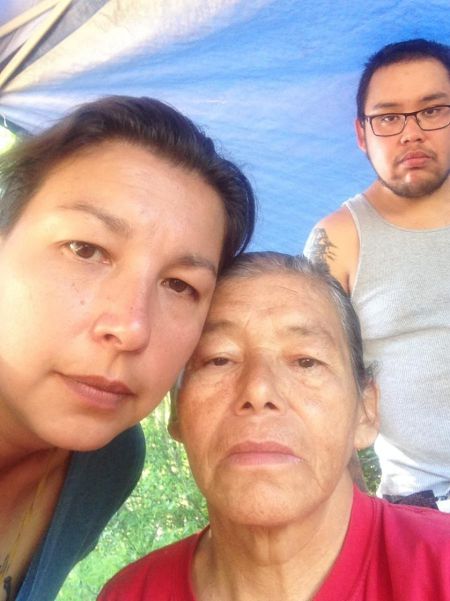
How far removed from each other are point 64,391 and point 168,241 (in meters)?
0.30

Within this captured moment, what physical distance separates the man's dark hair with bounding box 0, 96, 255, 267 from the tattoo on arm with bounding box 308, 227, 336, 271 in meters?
0.80

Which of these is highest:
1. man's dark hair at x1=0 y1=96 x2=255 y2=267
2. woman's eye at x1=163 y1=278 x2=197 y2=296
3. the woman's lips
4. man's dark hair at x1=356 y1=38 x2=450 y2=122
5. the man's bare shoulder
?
man's dark hair at x1=356 y1=38 x2=450 y2=122

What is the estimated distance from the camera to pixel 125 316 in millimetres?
980

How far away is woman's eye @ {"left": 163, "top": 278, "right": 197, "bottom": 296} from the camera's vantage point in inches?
43.9

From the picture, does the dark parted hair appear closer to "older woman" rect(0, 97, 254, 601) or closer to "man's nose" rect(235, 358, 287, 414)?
"older woman" rect(0, 97, 254, 601)

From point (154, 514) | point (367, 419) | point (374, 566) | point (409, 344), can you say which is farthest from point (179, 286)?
point (154, 514)

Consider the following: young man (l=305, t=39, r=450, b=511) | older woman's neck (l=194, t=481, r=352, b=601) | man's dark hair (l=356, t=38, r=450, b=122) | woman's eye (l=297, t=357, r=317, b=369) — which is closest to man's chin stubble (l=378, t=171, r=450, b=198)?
young man (l=305, t=39, r=450, b=511)

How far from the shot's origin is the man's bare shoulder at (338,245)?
206 cm

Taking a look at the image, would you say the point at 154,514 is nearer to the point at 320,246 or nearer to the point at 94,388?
the point at 320,246

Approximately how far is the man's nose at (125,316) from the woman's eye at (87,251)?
63 mm

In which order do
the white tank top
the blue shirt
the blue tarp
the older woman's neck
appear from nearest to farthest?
the older woman's neck < the blue shirt < the white tank top < the blue tarp

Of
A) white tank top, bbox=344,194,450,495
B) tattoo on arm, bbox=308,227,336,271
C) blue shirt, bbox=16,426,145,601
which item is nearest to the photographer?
blue shirt, bbox=16,426,145,601

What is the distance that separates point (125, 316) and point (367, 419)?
22.8 inches

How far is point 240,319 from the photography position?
1208mm
